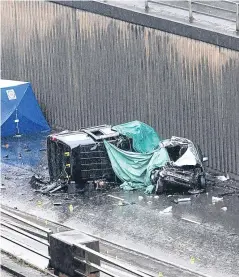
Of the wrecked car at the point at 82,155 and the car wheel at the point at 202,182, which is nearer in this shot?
the car wheel at the point at 202,182

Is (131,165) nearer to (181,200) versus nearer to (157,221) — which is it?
(181,200)

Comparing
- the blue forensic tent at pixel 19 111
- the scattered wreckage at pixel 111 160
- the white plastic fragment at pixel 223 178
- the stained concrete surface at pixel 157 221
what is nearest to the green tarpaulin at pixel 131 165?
the scattered wreckage at pixel 111 160

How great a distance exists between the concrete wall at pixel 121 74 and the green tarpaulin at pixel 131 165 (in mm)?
1674

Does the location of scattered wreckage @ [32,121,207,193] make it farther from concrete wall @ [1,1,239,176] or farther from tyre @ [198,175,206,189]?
concrete wall @ [1,1,239,176]

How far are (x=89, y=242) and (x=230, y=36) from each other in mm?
11072

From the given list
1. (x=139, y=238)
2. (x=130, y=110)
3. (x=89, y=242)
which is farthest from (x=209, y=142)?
(x=89, y=242)

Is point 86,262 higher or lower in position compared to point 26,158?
higher

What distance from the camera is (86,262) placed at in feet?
38.1

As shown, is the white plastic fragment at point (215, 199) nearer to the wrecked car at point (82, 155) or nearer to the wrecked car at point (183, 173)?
the wrecked car at point (183, 173)

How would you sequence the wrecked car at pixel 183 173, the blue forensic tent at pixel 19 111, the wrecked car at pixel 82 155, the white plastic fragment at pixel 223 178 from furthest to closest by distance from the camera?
the blue forensic tent at pixel 19 111 < the white plastic fragment at pixel 223 178 < the wrecked car at pixel 82 155 < the wrecked car at pixel 183 173

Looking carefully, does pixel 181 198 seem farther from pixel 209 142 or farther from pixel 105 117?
pixel 105 117

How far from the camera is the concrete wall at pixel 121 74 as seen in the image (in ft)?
74.9

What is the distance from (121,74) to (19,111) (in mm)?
3543

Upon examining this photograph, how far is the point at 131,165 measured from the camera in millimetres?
22484
